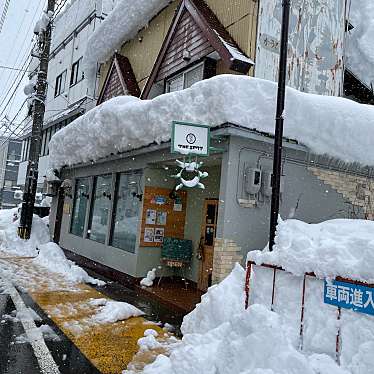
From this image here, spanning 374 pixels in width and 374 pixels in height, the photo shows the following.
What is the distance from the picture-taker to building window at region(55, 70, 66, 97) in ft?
85.8

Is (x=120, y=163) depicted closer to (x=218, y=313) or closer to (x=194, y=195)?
(x=194, y=195)

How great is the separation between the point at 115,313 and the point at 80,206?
835 centimetres

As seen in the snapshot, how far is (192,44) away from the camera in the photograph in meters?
10.7

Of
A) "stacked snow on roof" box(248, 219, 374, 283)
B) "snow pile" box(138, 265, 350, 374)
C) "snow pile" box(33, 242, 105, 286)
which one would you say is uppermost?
"stacked snow on roof" box(248, 219, 374, 283)

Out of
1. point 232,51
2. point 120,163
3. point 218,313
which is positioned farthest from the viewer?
point 120,163

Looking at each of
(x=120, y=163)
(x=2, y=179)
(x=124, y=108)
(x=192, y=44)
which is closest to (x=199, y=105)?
(x=124, y=108)

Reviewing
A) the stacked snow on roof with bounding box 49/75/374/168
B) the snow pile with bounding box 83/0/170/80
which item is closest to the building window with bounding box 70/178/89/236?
the stacked snow on roof with bounding box 49/75/374/168

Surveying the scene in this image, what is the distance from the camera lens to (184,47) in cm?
1105

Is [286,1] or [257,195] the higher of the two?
[286,1]

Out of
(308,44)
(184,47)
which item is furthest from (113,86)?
(308,44)

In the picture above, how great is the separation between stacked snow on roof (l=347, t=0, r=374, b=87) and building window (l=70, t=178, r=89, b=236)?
10.4 m

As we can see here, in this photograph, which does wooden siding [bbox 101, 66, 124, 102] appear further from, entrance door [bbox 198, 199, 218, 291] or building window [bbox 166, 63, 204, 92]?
entrance door [bbox 198, 199, 218, 291]

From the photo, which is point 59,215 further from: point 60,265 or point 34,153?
point 60,265

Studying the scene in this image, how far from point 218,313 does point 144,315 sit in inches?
92.8
